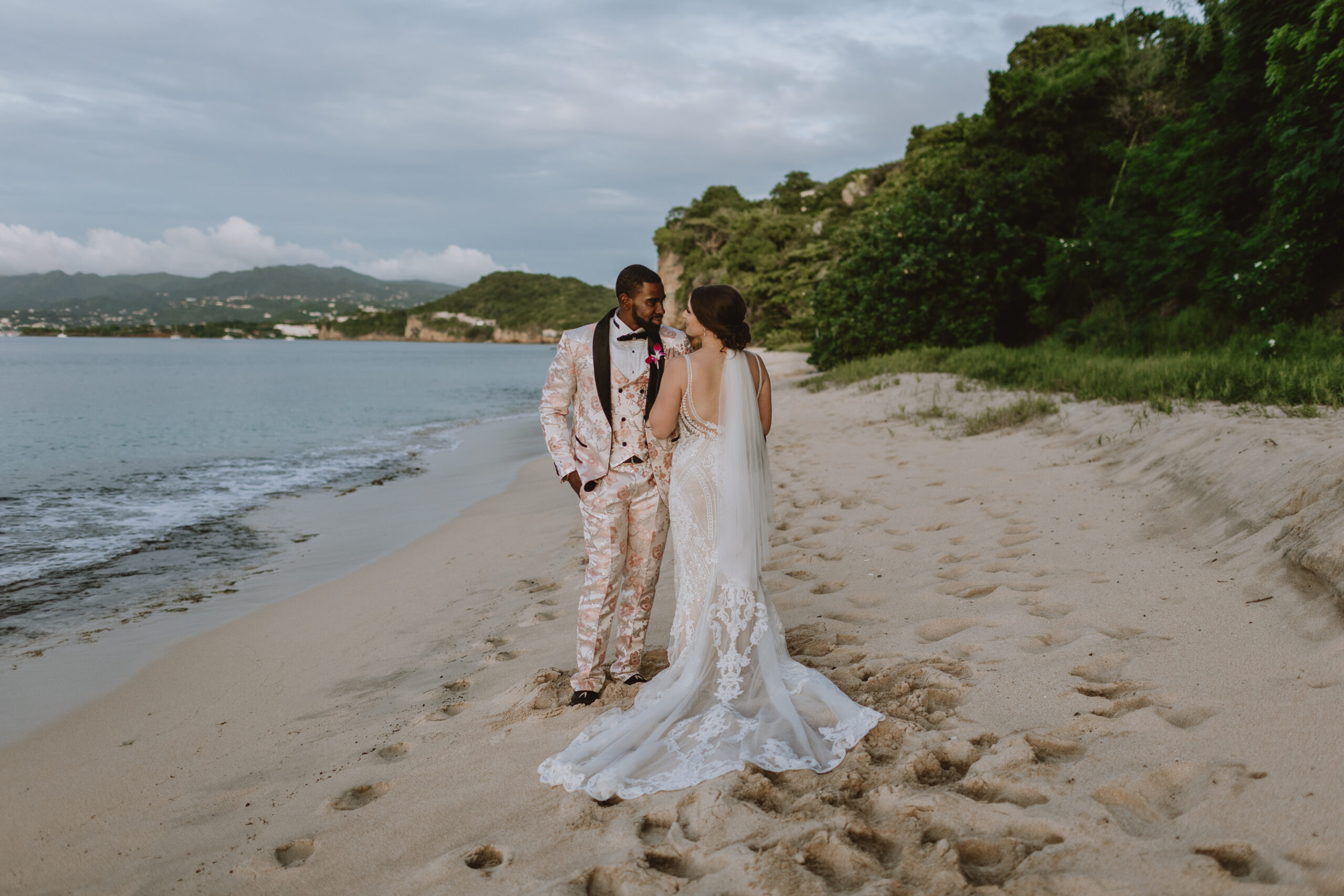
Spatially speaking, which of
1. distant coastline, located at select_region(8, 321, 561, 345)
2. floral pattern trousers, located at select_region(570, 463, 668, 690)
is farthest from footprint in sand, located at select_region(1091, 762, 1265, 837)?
distant coastline, located at select_region(8, 321, 561, 345)

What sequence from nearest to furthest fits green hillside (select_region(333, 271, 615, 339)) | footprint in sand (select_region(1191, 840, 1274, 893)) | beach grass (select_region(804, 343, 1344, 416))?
footprint in sand (select_region(1191, 840, 1274, 893)) < beach grass (select_region(804, 343, 1344, 416)) < green hillside (select_region(333, 271, 615, 339))

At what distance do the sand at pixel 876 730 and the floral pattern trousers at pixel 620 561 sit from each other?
0.21 meters

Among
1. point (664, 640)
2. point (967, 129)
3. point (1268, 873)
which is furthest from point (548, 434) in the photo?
point (967, 129)

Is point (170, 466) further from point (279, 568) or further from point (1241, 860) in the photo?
point (1241, 860)

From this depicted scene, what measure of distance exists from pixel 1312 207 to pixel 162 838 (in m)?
13.7

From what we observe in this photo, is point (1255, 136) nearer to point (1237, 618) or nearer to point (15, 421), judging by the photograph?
point (1237, 618)

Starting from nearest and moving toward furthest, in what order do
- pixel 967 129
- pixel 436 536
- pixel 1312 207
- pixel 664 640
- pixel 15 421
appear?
1. pixel 664 640
2. pixel 436 536
3. pixel 1312 207
4. pixel 967 129
5. pixel 15 421

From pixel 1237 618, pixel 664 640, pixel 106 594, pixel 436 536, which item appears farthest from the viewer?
pixel 436 536

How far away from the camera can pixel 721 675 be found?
129 inches

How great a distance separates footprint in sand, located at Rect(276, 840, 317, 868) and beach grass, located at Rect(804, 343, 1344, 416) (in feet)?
24.4

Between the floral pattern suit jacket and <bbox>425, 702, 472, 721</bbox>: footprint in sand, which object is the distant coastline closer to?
the floral pattern suit jacket

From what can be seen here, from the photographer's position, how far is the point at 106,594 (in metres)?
6.60

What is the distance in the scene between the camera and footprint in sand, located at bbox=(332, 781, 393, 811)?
2893mm

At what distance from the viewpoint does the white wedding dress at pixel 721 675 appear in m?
2.79
